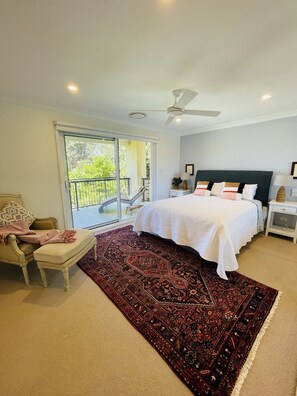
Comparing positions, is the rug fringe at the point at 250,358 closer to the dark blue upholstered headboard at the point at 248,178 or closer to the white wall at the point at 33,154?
the dark blue upholstered headboard at the point at 248,178

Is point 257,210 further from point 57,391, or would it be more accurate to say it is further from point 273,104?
point 57,391

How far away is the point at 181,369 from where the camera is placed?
3.92 feet

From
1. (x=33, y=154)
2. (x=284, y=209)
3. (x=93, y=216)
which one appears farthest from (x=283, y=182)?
(x=33, y=154)

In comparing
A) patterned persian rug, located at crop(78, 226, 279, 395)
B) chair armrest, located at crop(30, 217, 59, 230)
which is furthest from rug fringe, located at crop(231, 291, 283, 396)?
chair armrest, located at crop(30, 217, 59, 230)

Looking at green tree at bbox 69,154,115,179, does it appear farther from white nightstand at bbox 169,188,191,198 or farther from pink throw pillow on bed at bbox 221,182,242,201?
pink throw pillow on bed at bbox 221,182,242,201

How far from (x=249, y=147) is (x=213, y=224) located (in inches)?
102

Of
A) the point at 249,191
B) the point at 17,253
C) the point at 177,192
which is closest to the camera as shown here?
the point at 17,253

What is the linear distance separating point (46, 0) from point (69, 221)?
2.98m

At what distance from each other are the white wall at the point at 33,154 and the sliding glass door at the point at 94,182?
26cm

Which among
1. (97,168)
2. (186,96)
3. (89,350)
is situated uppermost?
(186,96)

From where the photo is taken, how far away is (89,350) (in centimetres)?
134

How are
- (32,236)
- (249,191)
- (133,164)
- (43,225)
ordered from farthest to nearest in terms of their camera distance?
(133,164) < (249,191) < (43,225) < (32,236)

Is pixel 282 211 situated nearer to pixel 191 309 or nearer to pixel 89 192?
pixel 191 309

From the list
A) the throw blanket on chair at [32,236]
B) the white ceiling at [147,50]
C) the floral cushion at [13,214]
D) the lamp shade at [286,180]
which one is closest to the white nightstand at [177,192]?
the lamp shade at [286,180]
